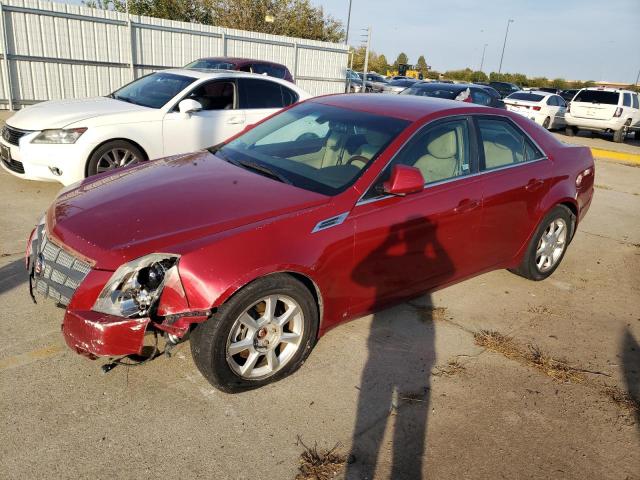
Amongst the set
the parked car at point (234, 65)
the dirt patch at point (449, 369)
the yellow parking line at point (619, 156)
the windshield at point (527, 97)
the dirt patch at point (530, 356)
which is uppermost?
the parked car at point (234, 65)

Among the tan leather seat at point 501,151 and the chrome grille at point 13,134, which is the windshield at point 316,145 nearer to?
the tan leather seat at point 501,151

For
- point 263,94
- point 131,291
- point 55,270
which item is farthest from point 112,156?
point 131,291

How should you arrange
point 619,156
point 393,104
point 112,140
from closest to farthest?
→ point 393,104 < point 112,140 < point 619,156

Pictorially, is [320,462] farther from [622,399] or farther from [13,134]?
[13,134]

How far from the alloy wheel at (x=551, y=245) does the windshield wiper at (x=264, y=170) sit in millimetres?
2636

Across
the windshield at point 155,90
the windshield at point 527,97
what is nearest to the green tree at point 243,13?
the windshield at point 527,97

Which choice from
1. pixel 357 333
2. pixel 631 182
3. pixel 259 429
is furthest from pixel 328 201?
pixel 631 182

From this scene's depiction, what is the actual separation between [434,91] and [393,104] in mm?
10573

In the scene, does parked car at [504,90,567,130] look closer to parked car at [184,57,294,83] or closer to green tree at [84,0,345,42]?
parked car at [184,57,294,83]

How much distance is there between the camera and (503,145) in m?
4.46

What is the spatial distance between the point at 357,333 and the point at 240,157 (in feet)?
5.22

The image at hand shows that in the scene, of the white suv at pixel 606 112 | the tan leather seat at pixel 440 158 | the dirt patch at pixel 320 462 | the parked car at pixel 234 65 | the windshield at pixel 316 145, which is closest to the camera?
the dirt patch at pixel 320 462

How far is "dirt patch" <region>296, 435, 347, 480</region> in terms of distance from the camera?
2.53 metres

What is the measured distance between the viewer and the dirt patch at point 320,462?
2.53 meters
